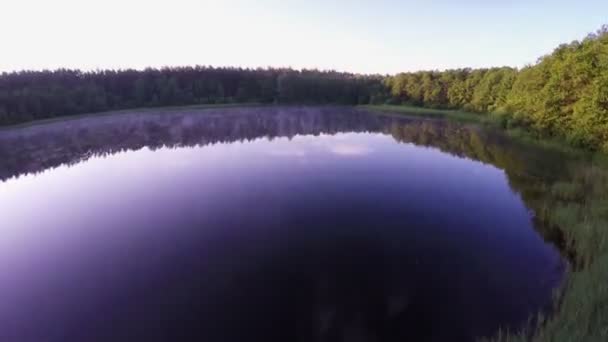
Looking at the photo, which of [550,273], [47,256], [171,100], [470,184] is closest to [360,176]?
[470,184]

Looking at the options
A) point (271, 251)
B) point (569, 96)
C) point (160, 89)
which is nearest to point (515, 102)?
point (569, 96)

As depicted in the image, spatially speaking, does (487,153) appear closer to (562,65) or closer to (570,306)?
(562,65)

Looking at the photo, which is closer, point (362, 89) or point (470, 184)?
point (470, 184)

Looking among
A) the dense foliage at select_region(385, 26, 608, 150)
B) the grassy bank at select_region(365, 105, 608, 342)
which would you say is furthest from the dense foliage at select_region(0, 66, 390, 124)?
the grassy bank at select_region(365, 105, 608, 342)

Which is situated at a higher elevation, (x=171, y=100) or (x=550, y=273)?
(x=171, y=100)

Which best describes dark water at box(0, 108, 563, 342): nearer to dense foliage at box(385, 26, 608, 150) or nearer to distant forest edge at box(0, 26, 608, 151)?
dense foliage at box(385, 26, 608, 150)

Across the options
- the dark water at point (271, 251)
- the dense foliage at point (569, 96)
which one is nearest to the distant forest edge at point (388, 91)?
the dense foliage at point (569, 96)

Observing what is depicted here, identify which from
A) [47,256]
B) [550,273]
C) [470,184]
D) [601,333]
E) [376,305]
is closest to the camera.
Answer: [601,333]
